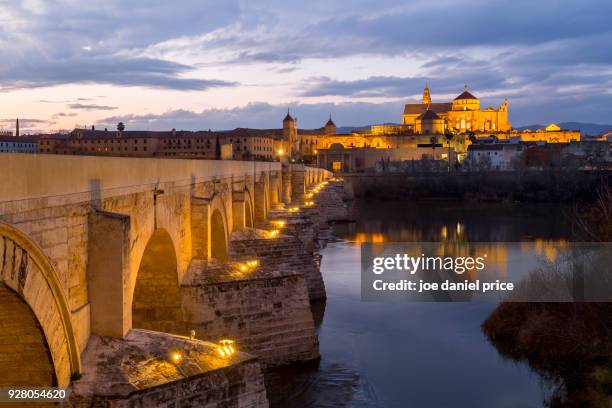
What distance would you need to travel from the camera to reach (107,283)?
22.8ft

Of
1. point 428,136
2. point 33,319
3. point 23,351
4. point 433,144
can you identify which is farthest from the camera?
point 428,136

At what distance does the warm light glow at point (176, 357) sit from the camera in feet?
23.8

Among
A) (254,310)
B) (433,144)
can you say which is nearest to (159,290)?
(254,310)

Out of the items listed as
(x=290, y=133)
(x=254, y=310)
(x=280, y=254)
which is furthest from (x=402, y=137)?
(x=254, y=310)

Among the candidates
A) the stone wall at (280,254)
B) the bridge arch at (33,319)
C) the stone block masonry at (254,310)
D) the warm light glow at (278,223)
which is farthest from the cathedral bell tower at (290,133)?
the bridge arch at (33,319)

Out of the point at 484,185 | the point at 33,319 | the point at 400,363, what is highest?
the point at 33,319

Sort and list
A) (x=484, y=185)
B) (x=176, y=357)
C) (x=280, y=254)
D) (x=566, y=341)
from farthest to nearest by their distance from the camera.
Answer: (x=484, y=185), (x=280, y=254), (x=566, y=341), (x=176, y=357)

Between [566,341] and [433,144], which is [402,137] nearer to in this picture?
[433,144]

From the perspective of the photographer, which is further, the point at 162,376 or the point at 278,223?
the point at 278,223

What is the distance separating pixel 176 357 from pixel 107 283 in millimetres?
1103

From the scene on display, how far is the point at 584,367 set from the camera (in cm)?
1132

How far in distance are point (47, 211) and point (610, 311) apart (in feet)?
33.4

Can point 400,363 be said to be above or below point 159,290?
below

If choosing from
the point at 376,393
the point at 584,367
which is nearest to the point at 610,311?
the point at 584,367
